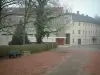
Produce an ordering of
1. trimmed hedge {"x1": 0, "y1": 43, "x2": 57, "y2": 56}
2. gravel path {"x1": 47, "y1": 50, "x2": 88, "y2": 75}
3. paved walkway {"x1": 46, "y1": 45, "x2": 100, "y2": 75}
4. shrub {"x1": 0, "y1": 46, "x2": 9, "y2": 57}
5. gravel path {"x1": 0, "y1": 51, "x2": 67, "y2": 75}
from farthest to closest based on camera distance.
A: 1. trimmed hedge {"x1": 0, "y1": 43, "x2": 57, "y2": 56}
2. shrub {"x1": 0, "y1": 46, "x2": 9, "y2": 57}
3. gravel path {"x1": 0, "y1": 51, "x2": 67, "y2": 75}
4. paved walkway {"x1": 46, "y1": 45, "x2": 100, "y2": 75}
5. gravel path {"x1": 47, "y1": 50, "x2": 88, "y2": 75}

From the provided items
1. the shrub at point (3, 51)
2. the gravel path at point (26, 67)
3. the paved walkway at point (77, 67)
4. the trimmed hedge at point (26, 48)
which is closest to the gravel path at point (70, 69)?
the paved walkway at point (77, 67)

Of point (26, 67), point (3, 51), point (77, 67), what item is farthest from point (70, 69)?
point (3, 51)

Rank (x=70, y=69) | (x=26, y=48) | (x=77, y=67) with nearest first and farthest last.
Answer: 1. (x=70, y=69)
2. (x=77, y=67)
3. (x=26, y=48)

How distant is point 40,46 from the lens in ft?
122

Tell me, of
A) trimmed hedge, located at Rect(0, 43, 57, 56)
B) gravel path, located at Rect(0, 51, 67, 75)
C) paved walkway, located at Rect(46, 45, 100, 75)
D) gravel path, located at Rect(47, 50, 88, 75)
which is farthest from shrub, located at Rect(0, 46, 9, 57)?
gravel path, located at Rect(47, 50, 88, 75)

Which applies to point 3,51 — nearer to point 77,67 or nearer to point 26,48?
point 26,48

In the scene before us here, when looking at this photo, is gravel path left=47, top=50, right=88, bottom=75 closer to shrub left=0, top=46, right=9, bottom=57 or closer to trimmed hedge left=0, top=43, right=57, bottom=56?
shrub left=0, top=46, right=9, bottom=57

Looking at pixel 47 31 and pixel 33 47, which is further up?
pixel 47 31

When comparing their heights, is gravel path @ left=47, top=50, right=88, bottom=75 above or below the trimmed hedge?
below

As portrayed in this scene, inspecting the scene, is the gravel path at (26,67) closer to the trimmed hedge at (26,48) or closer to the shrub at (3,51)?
the shrub at (3,51)

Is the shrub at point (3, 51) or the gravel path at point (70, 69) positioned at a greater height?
the shrub at point (3, 51)

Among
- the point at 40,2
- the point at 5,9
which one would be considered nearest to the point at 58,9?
the point at 40,2

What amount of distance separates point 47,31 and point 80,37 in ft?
115

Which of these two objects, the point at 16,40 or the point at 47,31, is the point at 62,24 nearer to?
the point at 47,31
